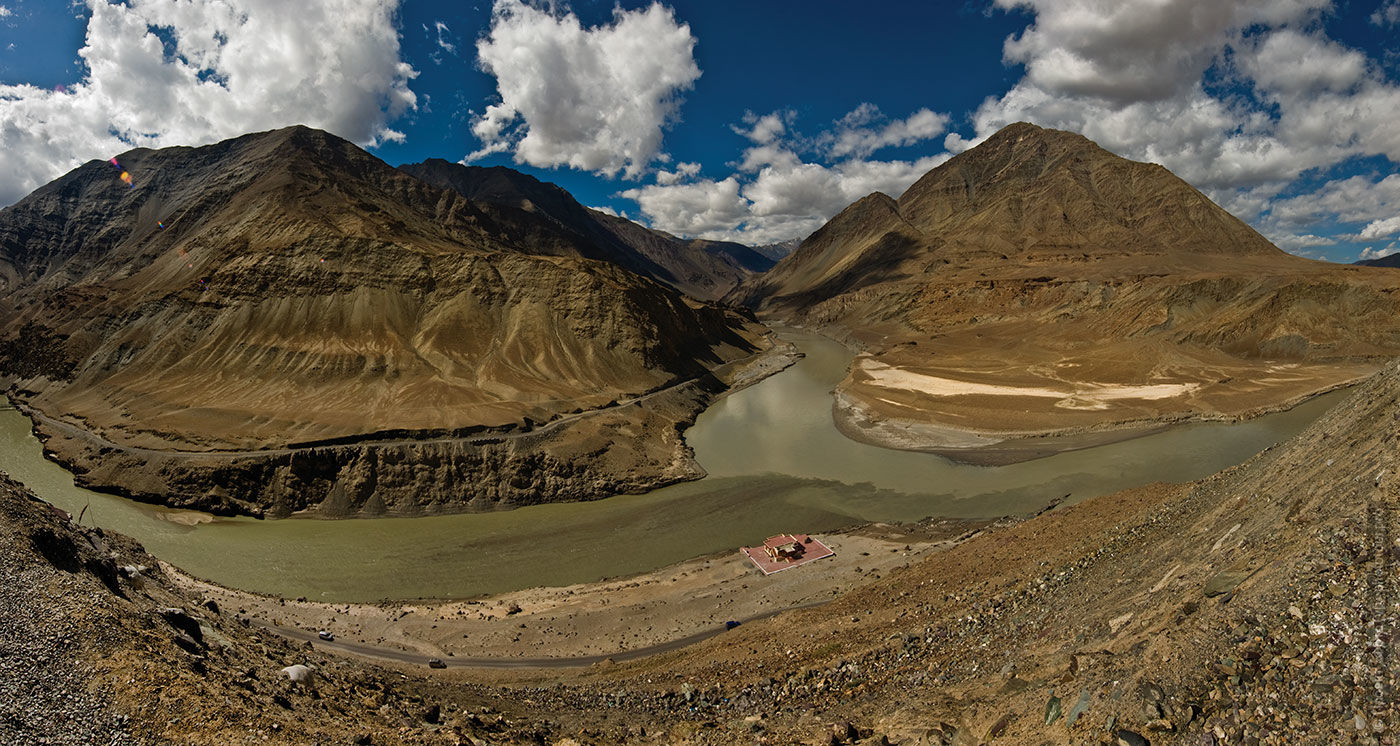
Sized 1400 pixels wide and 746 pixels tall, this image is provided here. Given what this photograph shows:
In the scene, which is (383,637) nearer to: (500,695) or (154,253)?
(500,695)

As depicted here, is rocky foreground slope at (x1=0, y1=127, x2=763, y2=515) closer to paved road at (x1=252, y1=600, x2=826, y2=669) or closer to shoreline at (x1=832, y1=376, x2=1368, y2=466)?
paved road at (x1=252, y1=600, x2=826, y2=669)

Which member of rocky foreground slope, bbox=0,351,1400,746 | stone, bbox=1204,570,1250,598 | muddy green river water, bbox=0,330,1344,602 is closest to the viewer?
rocky foreground slope, bbox=0,351,1400,746

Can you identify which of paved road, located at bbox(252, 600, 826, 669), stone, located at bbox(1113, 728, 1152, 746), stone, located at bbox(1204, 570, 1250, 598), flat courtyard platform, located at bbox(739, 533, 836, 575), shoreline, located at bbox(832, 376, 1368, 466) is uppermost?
stone, located at bbox(1204, 570, 1250, 598)

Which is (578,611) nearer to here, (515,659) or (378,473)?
(515,659)

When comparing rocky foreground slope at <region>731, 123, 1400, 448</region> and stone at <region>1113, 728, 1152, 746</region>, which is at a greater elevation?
rocky foreground slope at <region>731, 123, 1400, 448</region>

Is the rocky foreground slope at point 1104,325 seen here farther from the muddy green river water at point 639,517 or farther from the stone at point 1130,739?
the stone at point 1130,739

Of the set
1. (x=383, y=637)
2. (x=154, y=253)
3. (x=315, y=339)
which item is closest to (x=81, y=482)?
(x=315, y=339)

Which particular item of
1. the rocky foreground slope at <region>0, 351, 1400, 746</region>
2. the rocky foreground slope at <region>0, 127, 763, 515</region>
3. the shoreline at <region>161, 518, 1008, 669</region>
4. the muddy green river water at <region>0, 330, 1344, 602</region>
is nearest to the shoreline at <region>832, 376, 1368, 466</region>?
the muddy green river water at <region>0, 330, 1344, 602</region>
